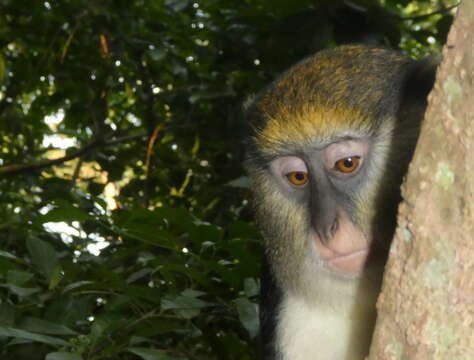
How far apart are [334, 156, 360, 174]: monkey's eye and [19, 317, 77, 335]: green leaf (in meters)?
0.97

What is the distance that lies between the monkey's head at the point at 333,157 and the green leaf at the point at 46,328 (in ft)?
2.49

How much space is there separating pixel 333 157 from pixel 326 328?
0.66 metres

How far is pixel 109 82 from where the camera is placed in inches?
174

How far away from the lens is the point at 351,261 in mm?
2035

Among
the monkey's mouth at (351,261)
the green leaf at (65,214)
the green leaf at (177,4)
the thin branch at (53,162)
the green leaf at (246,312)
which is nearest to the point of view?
the monkey's mouth at (351,261)

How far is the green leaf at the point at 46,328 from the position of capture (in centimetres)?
212

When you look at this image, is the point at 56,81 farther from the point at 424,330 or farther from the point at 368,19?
the point at 424,330

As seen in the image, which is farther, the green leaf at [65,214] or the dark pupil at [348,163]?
the green leaf at [65,214]

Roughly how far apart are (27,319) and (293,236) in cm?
90

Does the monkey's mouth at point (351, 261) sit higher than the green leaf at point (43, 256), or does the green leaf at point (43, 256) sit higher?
the monkey's mouth at point (351, 261)

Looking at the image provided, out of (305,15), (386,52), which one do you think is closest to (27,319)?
(386,52)

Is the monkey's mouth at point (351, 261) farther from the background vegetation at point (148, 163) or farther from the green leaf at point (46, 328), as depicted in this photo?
the green leaf at point (46, 328)

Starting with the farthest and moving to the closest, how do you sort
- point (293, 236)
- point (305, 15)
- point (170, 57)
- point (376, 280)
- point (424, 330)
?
point (170, 57) → point (305, 15) → point (293, 236) → point (376, 280) → point (424, 330)

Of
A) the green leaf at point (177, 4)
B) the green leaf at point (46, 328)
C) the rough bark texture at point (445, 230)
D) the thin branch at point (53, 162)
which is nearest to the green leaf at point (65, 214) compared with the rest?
the green leaf at point (46, 328)
